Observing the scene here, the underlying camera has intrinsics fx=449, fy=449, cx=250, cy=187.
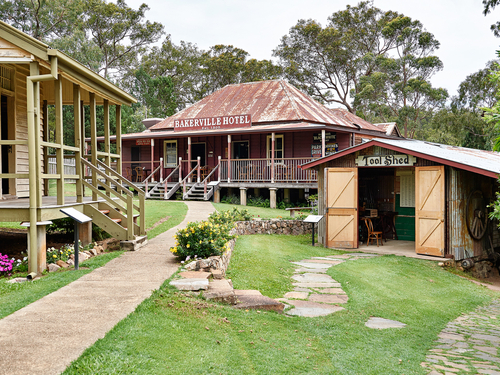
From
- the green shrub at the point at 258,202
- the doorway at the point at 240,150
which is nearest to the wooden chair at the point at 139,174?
the doorway at the point at 240,150

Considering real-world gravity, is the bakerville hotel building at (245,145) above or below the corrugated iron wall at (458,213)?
above

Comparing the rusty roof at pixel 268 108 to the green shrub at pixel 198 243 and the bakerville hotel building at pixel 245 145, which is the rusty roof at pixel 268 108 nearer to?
the bakerville hotel building at pixel 245 145

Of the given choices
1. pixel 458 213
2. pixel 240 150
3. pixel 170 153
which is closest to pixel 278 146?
pixel 240 150

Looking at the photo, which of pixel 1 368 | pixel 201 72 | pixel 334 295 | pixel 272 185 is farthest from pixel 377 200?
pixel 201 72

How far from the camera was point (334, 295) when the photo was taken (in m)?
7.99

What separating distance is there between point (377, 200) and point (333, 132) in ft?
20.9

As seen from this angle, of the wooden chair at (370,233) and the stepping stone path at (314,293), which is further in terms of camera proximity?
the wooden chair at (370,233)

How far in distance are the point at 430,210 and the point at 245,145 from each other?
13243 mm

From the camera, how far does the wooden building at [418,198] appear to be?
1184 centimetres

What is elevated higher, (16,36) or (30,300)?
(16,36)

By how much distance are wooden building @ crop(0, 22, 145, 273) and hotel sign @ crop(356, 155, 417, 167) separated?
678 cm

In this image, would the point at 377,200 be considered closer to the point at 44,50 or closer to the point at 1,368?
the point at 44,50

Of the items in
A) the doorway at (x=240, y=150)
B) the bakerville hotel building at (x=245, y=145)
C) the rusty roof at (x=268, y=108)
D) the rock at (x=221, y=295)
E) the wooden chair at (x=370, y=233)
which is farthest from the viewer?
the doorway at (x=240, y=150)

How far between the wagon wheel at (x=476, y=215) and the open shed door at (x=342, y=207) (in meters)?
3.07
